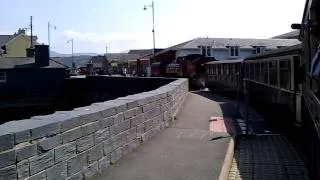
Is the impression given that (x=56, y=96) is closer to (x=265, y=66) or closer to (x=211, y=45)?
(x=211, y=45)

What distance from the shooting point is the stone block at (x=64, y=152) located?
573 cm

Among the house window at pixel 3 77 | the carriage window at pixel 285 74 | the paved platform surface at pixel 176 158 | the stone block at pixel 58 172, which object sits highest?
the house window at pixel 3 77

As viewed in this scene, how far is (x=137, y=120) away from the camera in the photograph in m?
9.27

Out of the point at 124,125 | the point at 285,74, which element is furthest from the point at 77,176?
the point at 285,74

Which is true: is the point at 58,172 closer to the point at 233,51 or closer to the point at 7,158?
the point at 7,158

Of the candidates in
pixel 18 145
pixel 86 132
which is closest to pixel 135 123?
pixel 86 132

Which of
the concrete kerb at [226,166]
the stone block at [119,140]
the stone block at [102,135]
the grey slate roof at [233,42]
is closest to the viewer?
the stone block at [102,135]

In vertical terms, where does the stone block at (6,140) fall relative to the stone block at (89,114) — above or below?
below

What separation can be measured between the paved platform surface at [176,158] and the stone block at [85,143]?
0.47 m

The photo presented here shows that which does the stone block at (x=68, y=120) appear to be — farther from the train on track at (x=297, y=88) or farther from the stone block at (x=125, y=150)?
the train on track at (x=297, y=88)

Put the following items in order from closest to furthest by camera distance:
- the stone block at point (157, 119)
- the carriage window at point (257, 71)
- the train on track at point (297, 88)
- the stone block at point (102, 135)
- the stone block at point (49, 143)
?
the stone block at point (49, 143), the train on track at point (297, 88), the stone block at point (102, 135), the stone block at point (157, 119), the carriage window at point (257, 71)

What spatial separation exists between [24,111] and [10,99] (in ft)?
6.60

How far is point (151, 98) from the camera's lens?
34.2ft

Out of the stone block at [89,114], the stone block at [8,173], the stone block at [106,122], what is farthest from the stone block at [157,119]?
the stone block at [8,173]
